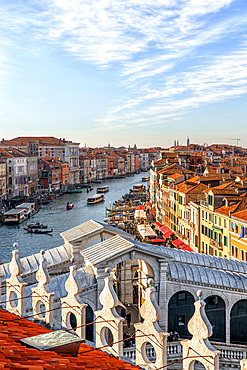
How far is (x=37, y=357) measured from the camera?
281 centimetres

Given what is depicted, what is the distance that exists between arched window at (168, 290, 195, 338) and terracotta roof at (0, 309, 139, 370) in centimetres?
508

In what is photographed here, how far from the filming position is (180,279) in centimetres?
859

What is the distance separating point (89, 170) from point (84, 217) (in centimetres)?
4707

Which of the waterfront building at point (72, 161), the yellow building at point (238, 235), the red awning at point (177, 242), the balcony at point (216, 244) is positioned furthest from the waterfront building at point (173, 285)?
the waterfront building at point (72, 161)

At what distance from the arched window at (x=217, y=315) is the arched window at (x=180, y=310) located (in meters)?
0.34

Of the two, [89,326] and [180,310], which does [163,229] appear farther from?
[89,326]

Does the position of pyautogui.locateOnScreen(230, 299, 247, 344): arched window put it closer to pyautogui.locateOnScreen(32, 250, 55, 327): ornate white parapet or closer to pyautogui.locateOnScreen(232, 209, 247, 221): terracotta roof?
pyautogui.locateOnScreen(32, 250, 55, 327): ornate white parapet

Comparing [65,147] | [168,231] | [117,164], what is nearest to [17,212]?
[168,231]

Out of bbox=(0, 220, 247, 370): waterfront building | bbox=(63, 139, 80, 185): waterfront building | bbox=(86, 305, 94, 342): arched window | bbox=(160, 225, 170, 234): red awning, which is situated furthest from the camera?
bbox=(63, 139, 80, 185): waterfront building

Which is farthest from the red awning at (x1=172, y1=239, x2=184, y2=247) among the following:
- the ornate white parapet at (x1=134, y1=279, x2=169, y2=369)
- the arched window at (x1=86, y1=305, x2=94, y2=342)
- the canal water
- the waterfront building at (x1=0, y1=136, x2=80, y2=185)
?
the waterfront building at (x1=0, y1=136, x2=80, y2=185)

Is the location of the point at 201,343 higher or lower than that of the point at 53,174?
higher

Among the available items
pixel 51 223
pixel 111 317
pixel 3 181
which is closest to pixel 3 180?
pixel 3 181

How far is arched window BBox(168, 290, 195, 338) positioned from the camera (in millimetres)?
8648

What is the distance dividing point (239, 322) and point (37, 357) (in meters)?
6.84
